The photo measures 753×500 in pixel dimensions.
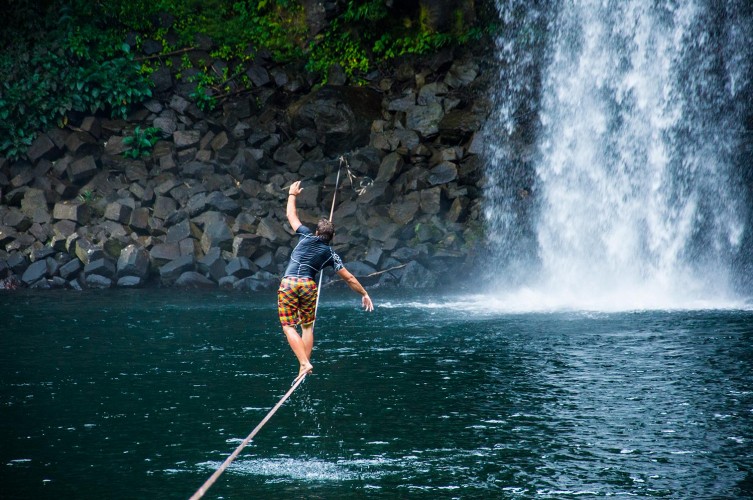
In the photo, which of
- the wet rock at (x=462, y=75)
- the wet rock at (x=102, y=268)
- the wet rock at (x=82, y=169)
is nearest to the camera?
the wet rock at (x=102, y=268)

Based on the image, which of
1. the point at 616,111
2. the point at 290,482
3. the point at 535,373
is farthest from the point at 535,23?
the point at 290,482

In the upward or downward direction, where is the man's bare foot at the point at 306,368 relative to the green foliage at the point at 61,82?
downward

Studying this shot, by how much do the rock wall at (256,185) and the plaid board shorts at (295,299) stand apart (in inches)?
468

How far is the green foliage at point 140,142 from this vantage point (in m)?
27.5

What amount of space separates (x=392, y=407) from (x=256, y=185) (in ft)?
56.0

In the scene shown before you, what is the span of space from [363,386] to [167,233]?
48.5ft

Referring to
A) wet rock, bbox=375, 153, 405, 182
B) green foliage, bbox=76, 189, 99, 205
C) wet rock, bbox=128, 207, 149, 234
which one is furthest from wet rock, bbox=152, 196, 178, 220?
wet rock, bbox=375, 153, 405, 182

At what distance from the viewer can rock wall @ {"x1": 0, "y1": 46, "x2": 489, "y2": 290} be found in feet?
78.0

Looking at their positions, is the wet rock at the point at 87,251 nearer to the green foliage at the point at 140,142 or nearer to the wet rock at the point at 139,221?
the wet rock at the point at 139,221

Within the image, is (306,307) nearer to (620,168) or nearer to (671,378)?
(671,378)

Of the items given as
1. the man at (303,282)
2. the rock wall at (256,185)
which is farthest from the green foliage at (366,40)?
the man at (303,282)

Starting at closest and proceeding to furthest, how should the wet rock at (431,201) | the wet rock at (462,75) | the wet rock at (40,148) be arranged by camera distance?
the wet rock at (431,201) → the wet rock at (40,148) → the wet rock at (462,75)

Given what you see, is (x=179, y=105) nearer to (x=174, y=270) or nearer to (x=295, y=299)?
(x=174, y=270)

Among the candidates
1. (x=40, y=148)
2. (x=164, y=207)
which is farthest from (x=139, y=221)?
(x=40, y=148)
